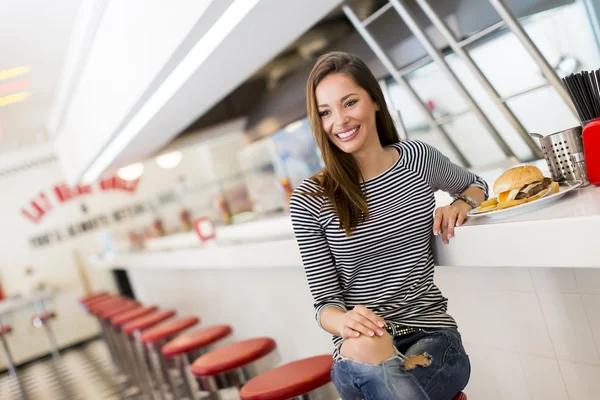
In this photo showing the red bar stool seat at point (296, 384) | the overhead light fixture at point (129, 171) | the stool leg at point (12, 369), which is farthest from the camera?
the stool leg at point (12, 369)

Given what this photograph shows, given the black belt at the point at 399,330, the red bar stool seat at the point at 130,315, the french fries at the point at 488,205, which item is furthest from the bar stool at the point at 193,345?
the french fries at the point at 488,205

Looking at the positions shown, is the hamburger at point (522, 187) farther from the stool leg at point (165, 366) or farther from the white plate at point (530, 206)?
the stool leg at point (165, 366)

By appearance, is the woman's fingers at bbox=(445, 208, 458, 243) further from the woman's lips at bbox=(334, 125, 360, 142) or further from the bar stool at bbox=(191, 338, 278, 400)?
the bar stool at bbox=(191, 338, 278, 400)

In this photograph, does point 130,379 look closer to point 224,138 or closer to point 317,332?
point 224,138

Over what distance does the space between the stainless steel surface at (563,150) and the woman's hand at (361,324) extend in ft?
2.02

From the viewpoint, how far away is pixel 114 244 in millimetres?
7309

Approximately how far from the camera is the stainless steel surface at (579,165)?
61.8 inches

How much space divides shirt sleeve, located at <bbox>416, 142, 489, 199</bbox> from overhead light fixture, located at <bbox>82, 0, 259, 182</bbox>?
695 millimetres

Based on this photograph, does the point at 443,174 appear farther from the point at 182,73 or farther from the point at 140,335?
the point at 140,335

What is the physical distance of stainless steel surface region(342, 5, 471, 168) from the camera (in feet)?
14.1

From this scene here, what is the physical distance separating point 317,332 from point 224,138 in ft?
12.3

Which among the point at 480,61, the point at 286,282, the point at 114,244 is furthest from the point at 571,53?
the point at 114,244

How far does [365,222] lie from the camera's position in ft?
5.18

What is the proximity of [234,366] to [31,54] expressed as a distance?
2590 millimetres
